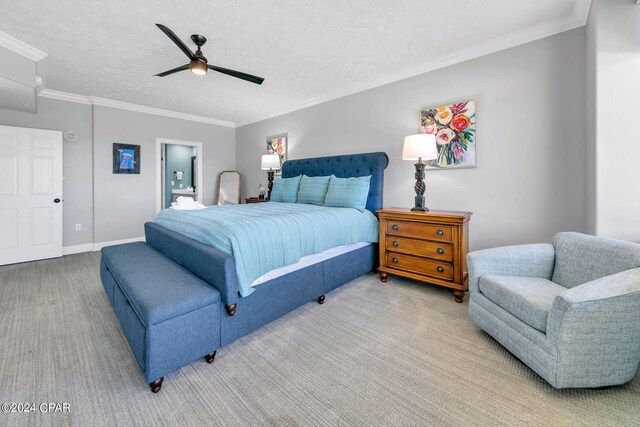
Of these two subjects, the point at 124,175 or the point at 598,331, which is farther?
the point at 124,175

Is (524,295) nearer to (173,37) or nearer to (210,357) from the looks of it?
(210,357)

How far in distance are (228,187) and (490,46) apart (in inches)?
217

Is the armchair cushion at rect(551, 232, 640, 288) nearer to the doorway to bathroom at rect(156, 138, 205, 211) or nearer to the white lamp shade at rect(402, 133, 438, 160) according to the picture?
the white lamp shade at rect(402, 133, 438, 160)

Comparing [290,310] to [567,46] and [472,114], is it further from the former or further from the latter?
[567,46]

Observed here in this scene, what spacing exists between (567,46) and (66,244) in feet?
24.0

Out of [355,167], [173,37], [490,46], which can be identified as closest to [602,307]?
[490,46]

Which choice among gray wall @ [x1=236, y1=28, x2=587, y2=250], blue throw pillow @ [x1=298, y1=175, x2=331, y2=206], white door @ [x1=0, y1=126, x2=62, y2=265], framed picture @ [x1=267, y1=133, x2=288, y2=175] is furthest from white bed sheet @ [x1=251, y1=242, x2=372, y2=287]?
white door @ [x1=0, y1=126, x2=62, y2=265]

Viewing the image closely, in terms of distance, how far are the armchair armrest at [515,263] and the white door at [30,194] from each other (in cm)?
592

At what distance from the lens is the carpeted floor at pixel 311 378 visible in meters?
1.35

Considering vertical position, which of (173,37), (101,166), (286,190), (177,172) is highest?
(173,37)

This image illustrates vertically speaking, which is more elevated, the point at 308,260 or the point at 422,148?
the point at 422,148

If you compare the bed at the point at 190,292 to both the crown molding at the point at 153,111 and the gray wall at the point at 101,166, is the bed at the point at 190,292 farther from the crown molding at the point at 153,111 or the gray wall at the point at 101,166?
the crown molding at the point at 153,111

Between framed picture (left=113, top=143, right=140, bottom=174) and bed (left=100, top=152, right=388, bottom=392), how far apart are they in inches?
115

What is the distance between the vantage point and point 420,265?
2.94 meters
